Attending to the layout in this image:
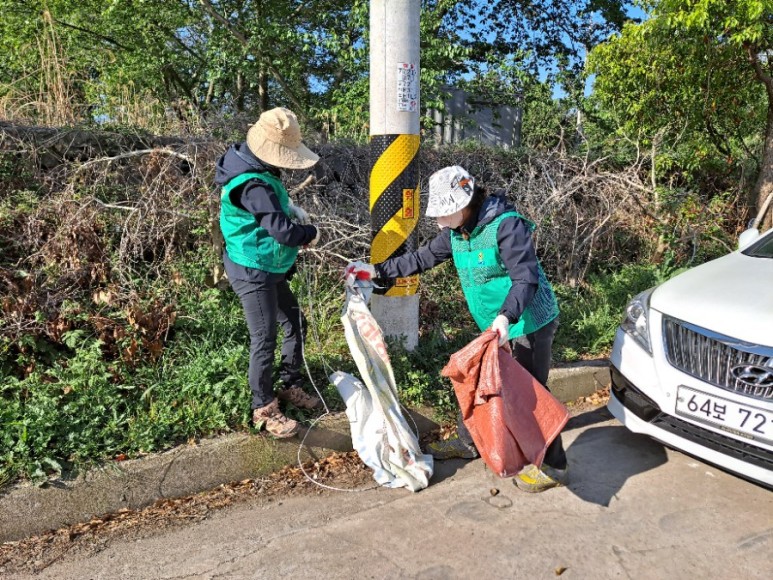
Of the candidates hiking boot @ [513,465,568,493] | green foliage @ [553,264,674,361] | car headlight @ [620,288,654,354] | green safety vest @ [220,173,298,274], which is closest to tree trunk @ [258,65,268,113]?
green foliage @ [553,264,674,361]

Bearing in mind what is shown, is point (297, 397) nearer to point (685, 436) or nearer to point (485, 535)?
point (485, 535)

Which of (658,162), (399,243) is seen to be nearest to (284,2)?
(658,162)

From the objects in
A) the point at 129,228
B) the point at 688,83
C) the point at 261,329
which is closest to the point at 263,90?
the point at 688,83

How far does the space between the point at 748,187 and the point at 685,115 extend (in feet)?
5.94

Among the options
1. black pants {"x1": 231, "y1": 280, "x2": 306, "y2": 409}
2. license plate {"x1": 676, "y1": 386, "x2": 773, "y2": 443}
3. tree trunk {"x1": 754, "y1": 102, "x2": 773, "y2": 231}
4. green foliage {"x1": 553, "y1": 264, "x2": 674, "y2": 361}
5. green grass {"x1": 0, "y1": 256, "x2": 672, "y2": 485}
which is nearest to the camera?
license plate {"x1": 676, "y1": 386, "x2": 773, "y2": 443}

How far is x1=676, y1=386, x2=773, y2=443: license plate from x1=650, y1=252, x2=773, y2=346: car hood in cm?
34

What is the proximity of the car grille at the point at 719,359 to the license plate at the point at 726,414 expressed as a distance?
77 mm

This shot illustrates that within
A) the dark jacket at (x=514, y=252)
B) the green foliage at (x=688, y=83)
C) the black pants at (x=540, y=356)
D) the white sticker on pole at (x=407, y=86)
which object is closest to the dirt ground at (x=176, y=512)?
the black pants at (x=540, y=356)

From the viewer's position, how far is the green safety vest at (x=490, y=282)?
9.98 ft

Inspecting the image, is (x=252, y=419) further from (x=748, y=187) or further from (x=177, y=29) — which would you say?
(x=177, y=29)

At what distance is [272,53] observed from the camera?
1127cm

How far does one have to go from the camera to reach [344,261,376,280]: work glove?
3432 millimetres

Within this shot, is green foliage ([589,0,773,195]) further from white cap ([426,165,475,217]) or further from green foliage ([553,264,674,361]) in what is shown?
white cap ([426,165,475,217])

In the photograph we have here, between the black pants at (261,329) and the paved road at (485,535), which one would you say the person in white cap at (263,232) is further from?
the paved road at (485,535)
